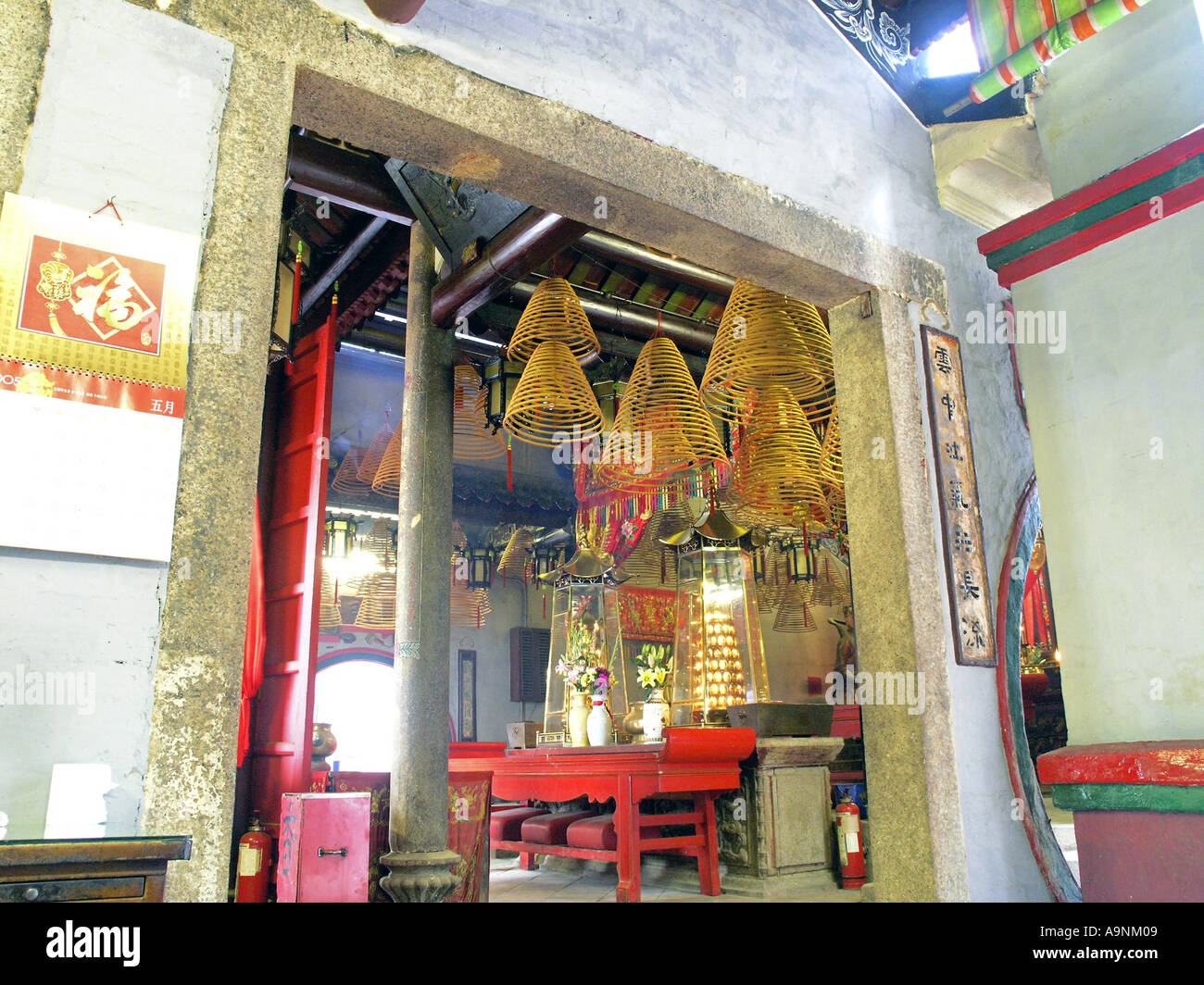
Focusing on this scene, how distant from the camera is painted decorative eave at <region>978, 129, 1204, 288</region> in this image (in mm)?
2939

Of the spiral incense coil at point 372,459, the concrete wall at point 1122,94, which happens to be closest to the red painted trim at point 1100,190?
the concrete wall at point 1122,94

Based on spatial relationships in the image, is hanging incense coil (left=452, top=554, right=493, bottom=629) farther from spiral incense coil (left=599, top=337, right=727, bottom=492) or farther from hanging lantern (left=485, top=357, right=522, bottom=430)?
spiral incense coil (left=599, top=337, right=727, bottom=492)

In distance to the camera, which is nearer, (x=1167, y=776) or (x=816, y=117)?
(x=1167, y=776)

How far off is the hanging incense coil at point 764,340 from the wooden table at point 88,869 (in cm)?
369

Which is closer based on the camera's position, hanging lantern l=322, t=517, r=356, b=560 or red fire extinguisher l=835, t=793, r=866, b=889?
red fire extinguisher l=835, t=793, r=866, b=889

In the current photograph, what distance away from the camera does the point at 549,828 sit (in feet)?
22.0

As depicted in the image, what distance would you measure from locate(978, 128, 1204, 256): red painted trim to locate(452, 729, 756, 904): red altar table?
334 cm

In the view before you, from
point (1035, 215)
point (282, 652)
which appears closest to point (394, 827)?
point (282, 652)

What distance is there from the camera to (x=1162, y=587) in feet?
9.41

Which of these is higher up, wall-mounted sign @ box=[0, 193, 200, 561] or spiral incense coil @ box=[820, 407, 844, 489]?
spiral incense coil @ box=[820, 407, 844, 489]

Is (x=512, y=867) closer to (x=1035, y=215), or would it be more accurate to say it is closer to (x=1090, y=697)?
(x=1090, y=697)

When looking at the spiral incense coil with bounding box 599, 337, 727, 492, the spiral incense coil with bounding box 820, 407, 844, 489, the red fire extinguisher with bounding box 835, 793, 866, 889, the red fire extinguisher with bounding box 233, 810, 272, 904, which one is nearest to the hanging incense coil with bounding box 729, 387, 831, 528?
the spiral incense coil with bounding box 820, 407, 844, 489
